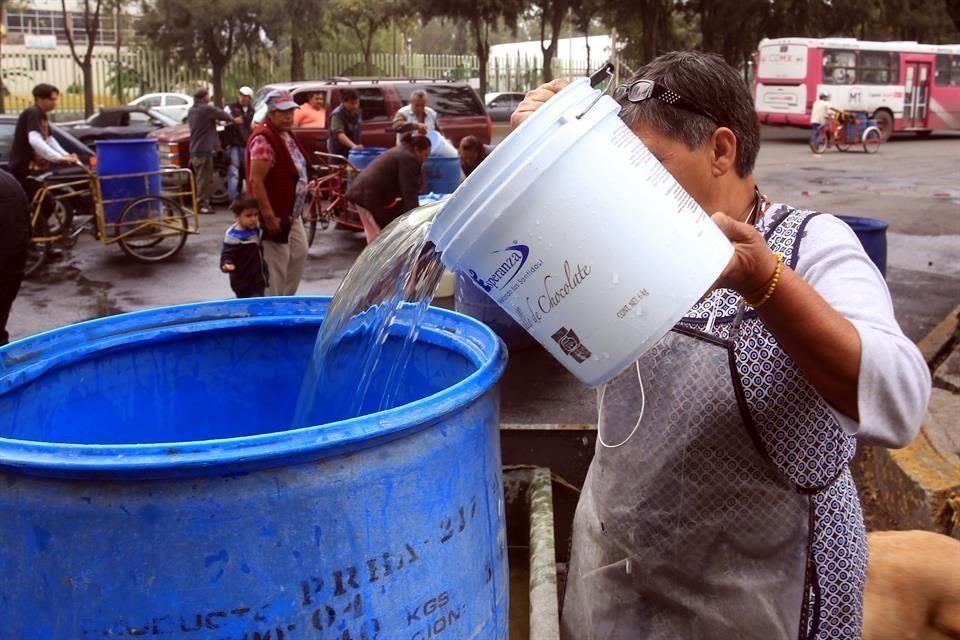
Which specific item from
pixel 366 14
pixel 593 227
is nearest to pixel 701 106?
pixel 593 227

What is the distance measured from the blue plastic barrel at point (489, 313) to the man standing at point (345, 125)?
873 cm

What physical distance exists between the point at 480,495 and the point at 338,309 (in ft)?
1.59

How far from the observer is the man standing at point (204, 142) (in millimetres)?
13625

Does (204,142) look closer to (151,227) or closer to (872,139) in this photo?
(151,227)

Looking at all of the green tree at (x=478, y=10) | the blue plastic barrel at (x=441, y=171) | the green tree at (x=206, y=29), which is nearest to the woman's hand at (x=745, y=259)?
the blue plastic barrel at (x=441, y=171)

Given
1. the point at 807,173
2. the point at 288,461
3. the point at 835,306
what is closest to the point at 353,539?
the point at 288,461

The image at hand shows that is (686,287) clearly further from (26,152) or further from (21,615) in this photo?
(26,152)

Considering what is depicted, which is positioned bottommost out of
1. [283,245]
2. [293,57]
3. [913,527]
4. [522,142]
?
[913,527]

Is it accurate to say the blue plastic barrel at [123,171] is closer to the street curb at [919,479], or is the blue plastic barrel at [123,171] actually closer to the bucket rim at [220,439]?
the street curb at [919,479]

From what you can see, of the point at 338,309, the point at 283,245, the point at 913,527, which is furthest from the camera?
the point at 283,245

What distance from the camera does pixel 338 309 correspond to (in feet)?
5.78

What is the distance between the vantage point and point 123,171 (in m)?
10.0

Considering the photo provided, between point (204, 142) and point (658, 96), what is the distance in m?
13.0

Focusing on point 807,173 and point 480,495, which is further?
point 807,173
